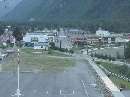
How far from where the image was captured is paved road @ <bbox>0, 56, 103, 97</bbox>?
1172 inches

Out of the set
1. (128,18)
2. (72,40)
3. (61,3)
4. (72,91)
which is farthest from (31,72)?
(61,3)

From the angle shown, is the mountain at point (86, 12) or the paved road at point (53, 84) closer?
the paved road at point (53, 84)

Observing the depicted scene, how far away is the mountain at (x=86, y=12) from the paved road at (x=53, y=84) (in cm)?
9403

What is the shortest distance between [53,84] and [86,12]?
133079mm

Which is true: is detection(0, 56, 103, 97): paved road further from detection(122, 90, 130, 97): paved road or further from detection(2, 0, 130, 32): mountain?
detection(2, 0, 130, 32): mountain

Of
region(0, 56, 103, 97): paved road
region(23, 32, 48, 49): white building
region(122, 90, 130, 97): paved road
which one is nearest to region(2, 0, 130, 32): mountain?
region(23, 32, 48, 49): white building

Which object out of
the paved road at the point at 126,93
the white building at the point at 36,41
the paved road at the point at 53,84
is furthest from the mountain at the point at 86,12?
the paved road at the point at 126,93

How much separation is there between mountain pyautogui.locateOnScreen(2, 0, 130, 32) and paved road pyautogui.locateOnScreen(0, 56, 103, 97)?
309ft

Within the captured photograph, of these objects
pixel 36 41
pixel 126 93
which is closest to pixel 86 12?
pixel 36 41

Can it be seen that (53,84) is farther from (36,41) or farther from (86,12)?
(86,12)

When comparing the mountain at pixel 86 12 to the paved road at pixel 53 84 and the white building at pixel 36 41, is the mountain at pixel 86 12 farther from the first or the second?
the paved road at pixel 53 84

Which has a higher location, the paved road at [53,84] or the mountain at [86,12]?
the mountain at [86,12]

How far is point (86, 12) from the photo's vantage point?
6560 inches

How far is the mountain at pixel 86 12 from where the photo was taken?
144 meters
